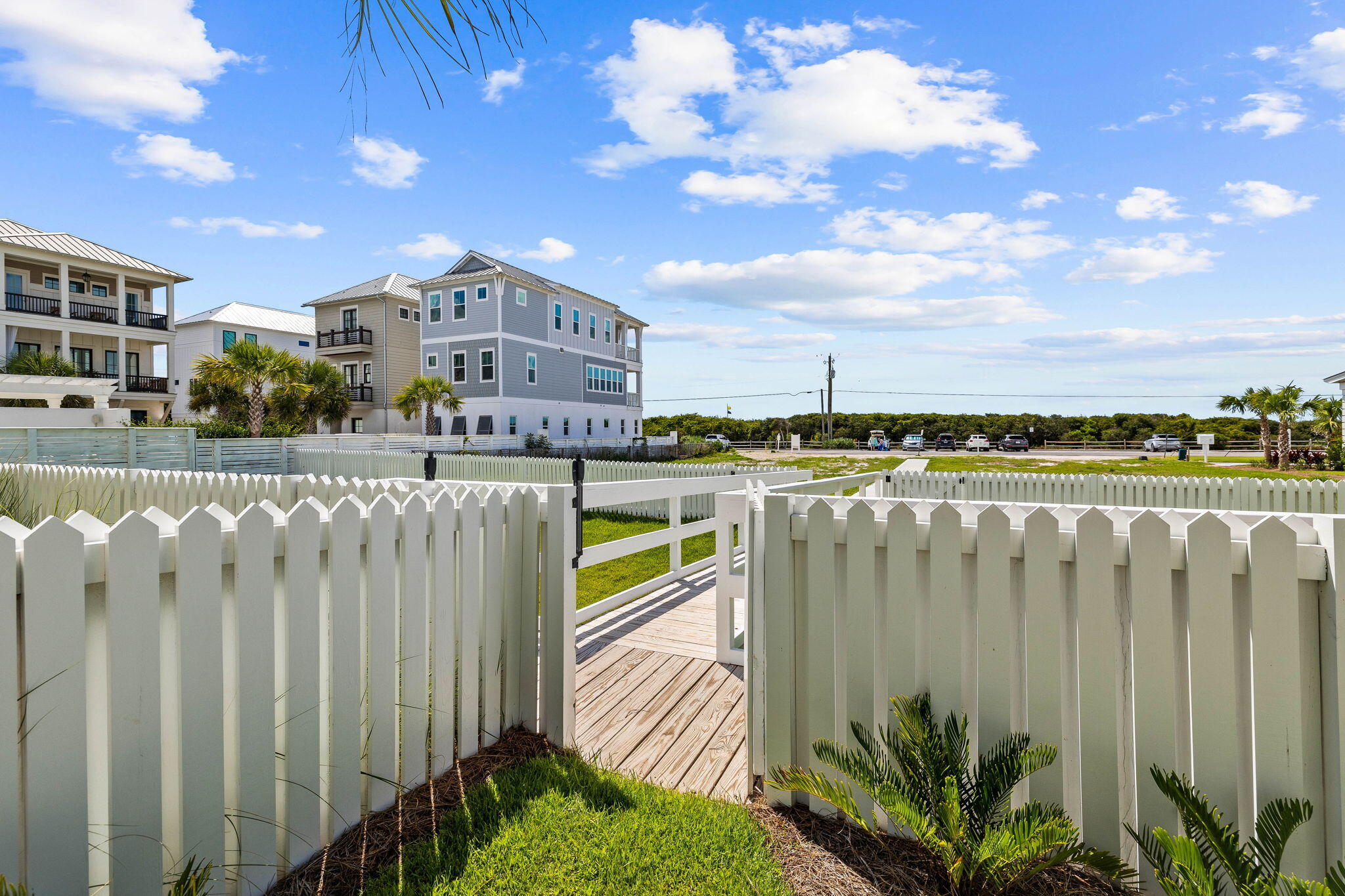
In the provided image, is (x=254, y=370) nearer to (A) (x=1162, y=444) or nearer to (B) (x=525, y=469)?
(B) (x=525, y=469)

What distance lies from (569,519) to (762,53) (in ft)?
25.5

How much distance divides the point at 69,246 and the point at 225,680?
41.2 metres

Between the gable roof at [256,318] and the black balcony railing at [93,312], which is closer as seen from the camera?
the black balcony railing at [93,312]

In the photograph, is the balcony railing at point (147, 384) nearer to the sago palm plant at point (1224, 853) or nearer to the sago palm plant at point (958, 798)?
the sago palm plant at point (958, 798)

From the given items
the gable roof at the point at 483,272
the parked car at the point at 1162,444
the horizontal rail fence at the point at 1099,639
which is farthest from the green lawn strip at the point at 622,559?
the parked car at the point at 1162,444

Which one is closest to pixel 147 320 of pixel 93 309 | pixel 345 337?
pixel 93 309

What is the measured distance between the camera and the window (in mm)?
36844

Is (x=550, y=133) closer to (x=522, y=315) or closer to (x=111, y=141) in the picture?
(x=111, y=141)

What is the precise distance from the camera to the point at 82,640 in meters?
1.56

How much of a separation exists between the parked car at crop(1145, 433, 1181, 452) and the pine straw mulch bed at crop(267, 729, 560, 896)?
2053 inches

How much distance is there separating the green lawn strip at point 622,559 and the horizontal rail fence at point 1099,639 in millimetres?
3490

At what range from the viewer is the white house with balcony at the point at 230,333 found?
130 ft

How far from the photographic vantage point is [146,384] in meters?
32.7

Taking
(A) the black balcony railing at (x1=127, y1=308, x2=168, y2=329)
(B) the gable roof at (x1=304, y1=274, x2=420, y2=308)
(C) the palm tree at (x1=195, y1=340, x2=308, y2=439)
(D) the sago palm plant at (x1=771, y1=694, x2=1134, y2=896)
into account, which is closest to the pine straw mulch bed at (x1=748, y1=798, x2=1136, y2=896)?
(D) the sago palm plant at (x1=771, y1=694, x2=1134, y2=896)
